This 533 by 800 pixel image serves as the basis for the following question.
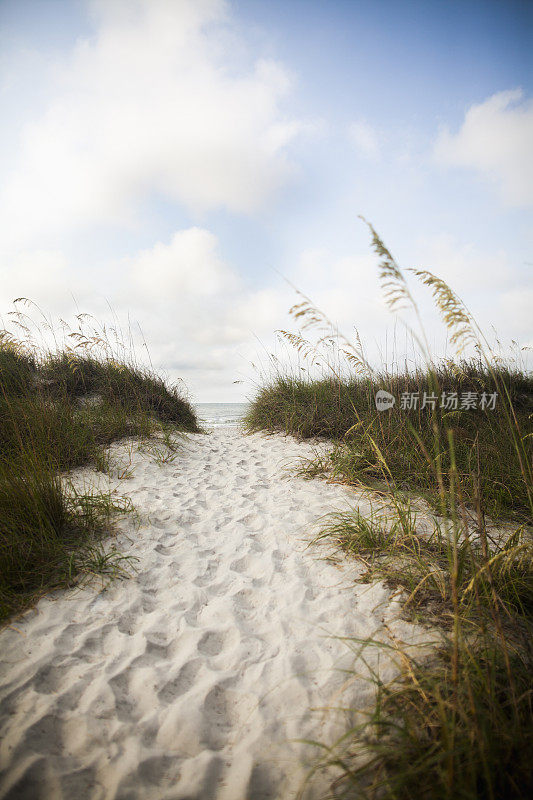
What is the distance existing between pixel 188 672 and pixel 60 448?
331 centimetres

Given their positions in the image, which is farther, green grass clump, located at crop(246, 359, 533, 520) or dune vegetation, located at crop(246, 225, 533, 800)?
green grass clump, located at crop(246, 359, 533, 520)

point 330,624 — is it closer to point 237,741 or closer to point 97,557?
point 237,741

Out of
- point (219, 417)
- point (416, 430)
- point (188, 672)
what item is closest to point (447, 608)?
point (188, 672)

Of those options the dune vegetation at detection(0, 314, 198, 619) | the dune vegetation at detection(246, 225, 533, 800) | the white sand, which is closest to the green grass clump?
the dune vegetation at detection(246, 225, 533, 800)

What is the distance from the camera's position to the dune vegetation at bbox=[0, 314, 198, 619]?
2.26 m

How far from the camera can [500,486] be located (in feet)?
10.7

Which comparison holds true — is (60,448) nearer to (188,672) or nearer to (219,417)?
(188,672)

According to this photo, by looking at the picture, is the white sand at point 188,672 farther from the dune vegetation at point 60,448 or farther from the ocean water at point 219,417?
the ocean water at point 219,417

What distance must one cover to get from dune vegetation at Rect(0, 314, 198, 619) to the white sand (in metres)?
0.25

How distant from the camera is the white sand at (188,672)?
127 cm

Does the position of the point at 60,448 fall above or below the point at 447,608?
above

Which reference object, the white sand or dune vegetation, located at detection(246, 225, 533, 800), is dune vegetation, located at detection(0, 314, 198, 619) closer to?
the white sand

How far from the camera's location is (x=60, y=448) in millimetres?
4059

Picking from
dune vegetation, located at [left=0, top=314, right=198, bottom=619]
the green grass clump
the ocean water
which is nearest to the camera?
dune vegetation, located at [left=0, top=314, right=198, bottom=619]
